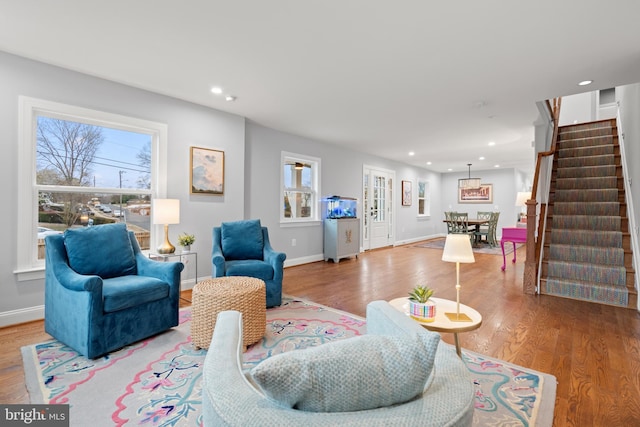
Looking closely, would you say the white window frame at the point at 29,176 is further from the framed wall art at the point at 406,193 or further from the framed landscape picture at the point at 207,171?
the framed wall art at the point at 406,193

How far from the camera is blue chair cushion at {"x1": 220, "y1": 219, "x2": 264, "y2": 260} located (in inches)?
140

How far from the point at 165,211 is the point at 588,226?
214 inches

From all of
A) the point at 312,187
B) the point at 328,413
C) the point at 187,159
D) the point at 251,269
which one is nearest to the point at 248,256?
the point at 251,269

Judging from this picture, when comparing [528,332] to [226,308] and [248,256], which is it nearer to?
Result: [226,308]

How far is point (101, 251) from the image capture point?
2594 millimetres

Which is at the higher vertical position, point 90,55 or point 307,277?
point 90,55

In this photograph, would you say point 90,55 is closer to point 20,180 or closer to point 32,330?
point 20,180

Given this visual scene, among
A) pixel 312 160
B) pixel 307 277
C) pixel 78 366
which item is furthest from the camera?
pixel 312 160

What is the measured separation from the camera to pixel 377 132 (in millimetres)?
5465

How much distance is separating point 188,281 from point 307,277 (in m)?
1.66

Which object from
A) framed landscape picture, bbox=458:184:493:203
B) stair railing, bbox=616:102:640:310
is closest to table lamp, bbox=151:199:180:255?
stair railing, bbox=616:102:640:310

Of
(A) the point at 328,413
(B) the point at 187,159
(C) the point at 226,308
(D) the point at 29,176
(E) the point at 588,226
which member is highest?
(B) the point at 187,159

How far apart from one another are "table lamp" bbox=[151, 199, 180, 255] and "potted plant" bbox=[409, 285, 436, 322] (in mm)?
2723

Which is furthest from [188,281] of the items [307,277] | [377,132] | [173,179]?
[377,132]
